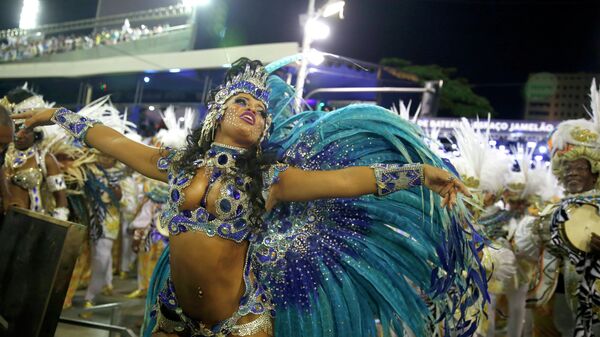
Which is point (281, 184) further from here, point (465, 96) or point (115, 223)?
point (465, 96)

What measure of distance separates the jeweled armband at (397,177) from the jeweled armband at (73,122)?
65.5 inches

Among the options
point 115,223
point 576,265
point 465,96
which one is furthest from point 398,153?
point 465,96

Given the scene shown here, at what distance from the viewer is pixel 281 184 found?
2898 millimetres

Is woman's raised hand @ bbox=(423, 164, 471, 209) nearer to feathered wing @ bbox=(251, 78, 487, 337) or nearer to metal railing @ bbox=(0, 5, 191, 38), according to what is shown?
feathered wing @ bbox=(251, 78, 487, 337)

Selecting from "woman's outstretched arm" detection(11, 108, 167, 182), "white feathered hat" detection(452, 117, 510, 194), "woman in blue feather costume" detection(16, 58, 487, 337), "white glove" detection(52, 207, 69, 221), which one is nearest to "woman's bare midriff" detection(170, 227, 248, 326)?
"woman in blue feather costume" detection(16, 58, 487, 337)

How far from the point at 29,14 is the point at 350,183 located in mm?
3125

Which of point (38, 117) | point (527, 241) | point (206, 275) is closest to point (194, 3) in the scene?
point (527, 241)

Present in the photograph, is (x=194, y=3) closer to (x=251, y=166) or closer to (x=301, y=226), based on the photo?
(x=301, y=226)

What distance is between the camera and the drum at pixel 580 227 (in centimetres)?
455

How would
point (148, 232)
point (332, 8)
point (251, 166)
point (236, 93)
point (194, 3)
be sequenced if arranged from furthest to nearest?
1. point (194, 3)
2. point (332, 8)
3. point (148, 232)
4. point (236, 93)
5. point (251, 166)

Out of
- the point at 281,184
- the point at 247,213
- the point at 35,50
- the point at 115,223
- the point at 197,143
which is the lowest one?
the point at 247,213

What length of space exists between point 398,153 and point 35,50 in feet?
12.8

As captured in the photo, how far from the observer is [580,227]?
4609 millimetres

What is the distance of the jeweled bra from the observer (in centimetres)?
276
